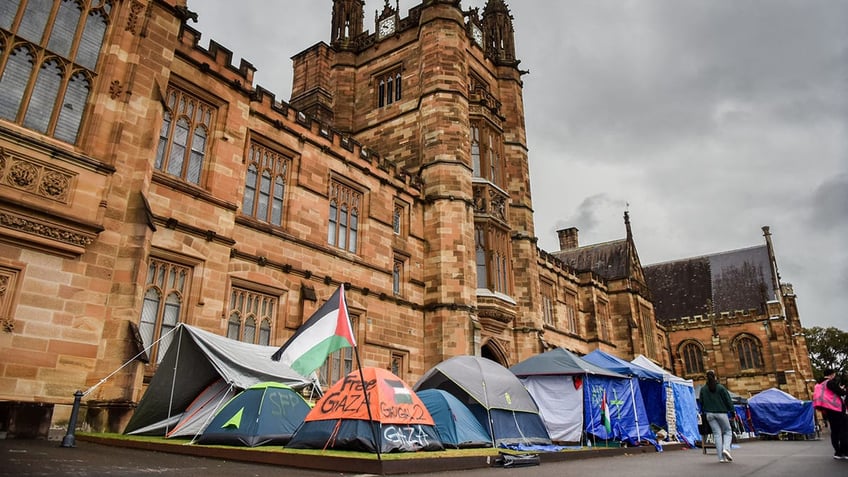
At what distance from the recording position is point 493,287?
20688 millimetres

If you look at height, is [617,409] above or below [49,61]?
below

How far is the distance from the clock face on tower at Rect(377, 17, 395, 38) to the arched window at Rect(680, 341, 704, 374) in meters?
38.2

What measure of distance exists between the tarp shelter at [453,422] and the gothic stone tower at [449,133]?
683cm

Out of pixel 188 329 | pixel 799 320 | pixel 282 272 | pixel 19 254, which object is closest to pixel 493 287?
pixel 282 272

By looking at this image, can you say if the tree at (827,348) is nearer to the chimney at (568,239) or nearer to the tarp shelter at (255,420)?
the chimney at (568,239)

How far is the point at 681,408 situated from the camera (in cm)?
1659

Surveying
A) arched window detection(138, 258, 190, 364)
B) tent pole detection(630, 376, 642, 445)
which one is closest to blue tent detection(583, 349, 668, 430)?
tent pole detection(630, 376, 642, 445)

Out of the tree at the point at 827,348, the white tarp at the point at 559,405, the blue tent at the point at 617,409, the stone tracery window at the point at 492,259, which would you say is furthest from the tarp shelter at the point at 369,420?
the tree at the point at 827,348

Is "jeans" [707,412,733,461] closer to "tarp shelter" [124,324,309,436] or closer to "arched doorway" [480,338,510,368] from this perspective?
"tarp shelter" [124,324,309,436]

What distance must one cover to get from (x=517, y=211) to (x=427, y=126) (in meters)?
6.51

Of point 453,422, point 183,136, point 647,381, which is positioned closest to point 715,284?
point 647,381

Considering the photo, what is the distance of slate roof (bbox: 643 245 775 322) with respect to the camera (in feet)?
152

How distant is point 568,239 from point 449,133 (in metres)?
32.0

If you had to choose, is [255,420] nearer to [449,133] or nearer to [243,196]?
[243,196]
